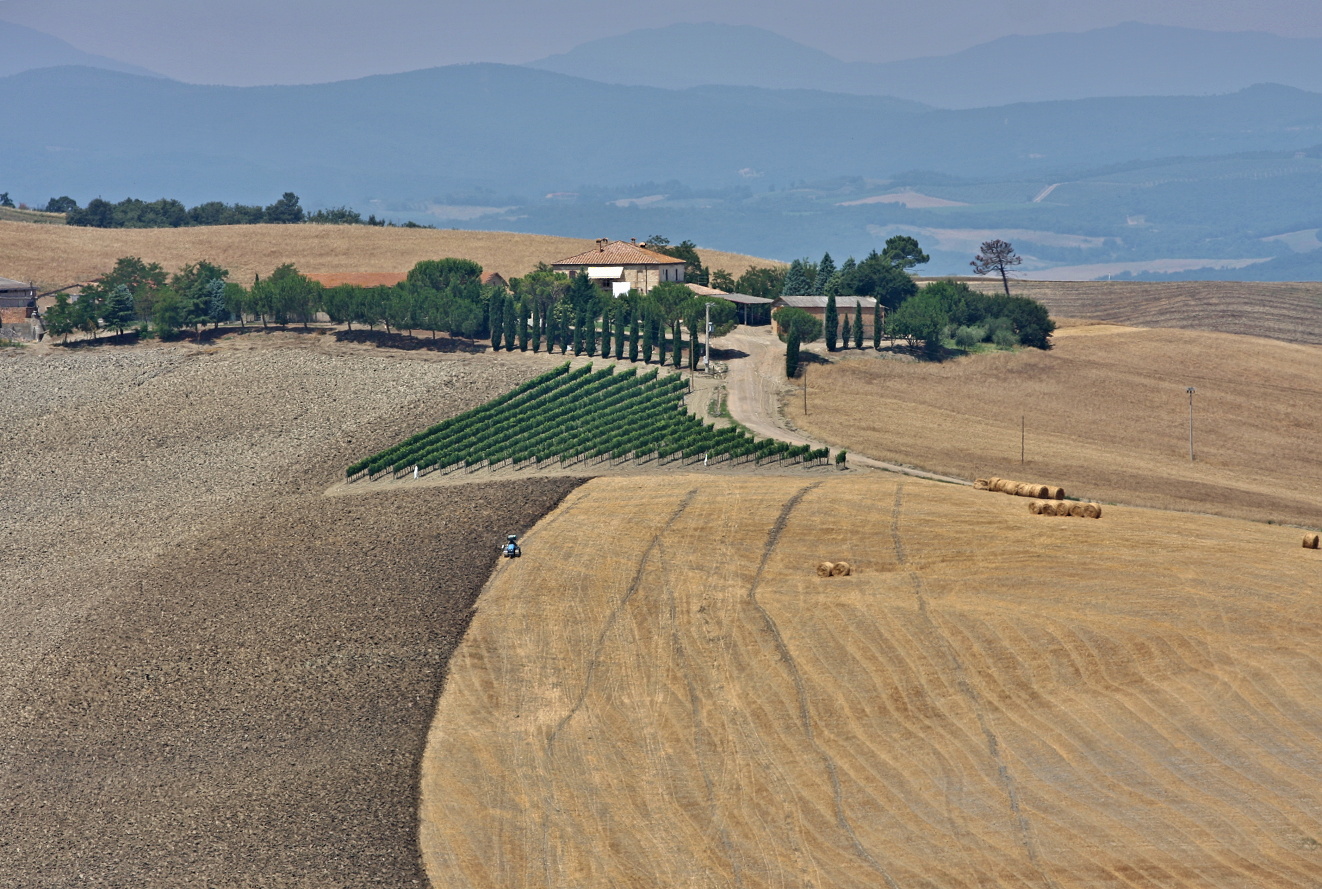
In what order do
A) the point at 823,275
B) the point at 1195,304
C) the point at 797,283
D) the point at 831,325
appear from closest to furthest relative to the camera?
the point at 831,325, the point at 797,283, the point at 823,275, the point at 1195,304

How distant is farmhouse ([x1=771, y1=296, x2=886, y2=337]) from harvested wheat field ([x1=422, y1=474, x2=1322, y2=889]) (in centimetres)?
5957

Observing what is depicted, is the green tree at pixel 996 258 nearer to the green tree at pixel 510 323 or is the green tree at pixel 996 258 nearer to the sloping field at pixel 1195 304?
the sloping field at pixel 1195 304

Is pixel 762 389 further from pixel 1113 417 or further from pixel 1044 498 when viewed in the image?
pixel 1044 498

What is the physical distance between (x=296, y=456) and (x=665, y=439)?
2409 centimetres

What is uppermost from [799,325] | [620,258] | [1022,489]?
[620,258]

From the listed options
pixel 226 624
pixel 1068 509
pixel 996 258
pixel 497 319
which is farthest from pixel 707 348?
pixel 996 258

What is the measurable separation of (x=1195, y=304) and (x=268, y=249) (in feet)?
374

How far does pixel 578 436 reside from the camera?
8069cm

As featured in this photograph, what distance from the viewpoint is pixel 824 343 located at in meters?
116

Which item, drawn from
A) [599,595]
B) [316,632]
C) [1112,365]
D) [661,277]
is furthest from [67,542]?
[1112,365]

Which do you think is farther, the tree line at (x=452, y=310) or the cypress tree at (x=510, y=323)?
the cypress tree at (x=510, y=323)

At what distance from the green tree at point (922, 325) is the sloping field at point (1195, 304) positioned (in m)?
39.8

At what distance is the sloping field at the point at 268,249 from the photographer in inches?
6284

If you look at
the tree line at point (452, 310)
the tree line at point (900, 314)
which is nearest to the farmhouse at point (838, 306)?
the tree line at point (900, 314)
